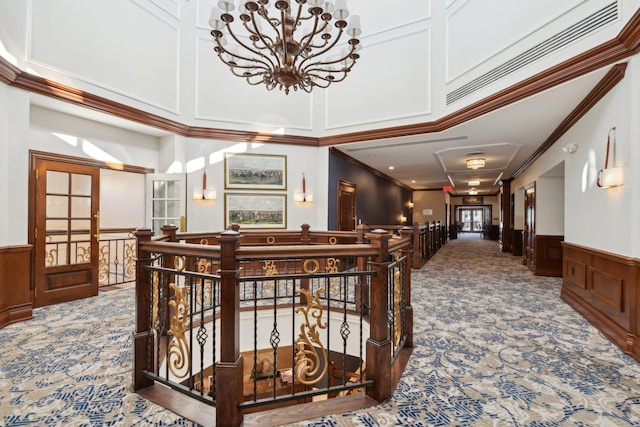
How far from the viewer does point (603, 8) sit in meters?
3.13

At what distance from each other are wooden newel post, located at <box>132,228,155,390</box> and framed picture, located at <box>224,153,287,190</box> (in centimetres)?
432

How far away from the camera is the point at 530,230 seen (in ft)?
25.1

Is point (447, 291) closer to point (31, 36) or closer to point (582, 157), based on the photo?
point (582, 157)

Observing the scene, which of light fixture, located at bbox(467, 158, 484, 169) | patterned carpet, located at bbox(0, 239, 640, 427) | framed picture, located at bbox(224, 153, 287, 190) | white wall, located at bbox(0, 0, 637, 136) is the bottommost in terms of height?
patterned carpet, located at bbox(0, 239, 640, 427)

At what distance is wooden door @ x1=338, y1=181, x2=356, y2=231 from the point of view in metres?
7.60

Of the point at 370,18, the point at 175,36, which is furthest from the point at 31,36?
the point at 370,18

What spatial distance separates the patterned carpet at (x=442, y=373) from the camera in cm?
192

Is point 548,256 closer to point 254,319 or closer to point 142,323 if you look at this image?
point 254,319

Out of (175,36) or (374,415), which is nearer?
(374,415)

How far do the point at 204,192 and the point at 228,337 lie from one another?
15.8 feet

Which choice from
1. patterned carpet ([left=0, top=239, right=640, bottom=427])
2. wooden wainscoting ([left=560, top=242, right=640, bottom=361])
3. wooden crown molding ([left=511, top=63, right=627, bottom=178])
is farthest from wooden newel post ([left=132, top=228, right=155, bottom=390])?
wooden crown molding ([left=511, top=63, right=627, bottom=178])

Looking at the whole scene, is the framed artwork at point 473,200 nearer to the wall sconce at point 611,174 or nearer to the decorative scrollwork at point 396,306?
the wall sconce at point 611,174

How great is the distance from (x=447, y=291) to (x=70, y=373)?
499cm

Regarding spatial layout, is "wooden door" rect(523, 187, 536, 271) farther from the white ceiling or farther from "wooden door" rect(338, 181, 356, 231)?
"wooden door" rect(338, 181, 356, 231)
